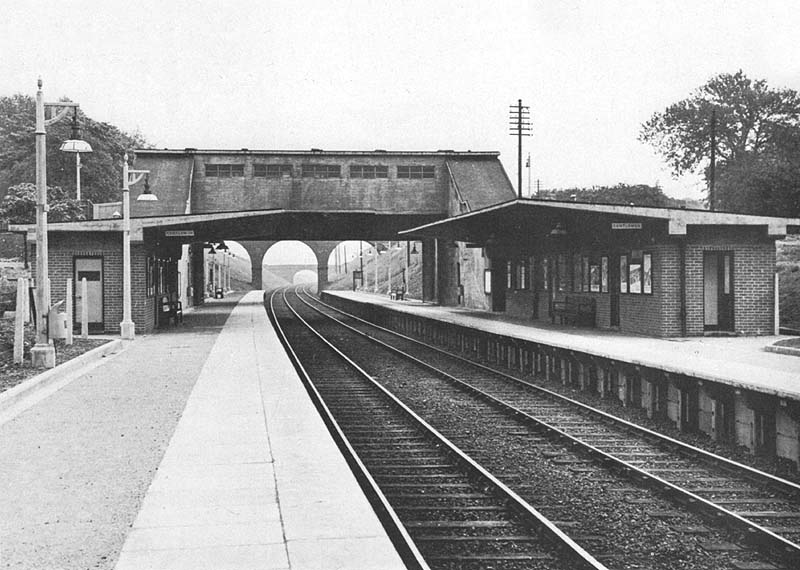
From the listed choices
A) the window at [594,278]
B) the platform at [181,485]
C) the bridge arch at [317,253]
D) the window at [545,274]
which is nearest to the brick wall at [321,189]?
the window at [545,274]

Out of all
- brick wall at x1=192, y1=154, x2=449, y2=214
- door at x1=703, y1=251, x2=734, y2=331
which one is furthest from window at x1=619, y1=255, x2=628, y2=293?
brick wall at x1=192, y1=154, x2=449, y2=214

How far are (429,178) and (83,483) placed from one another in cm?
3660

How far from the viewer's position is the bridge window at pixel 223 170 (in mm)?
42938

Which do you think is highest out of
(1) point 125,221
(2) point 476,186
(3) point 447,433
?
(2) point 476,186

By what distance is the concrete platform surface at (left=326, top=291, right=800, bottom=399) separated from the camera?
465 inches

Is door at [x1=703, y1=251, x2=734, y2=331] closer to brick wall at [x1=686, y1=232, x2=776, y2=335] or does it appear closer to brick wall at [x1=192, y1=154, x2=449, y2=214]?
brick wall at [x1=686, y1=232, x2=776, y2=335]

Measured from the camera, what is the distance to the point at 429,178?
142ft

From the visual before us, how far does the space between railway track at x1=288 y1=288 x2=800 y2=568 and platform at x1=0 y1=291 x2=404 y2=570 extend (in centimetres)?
231

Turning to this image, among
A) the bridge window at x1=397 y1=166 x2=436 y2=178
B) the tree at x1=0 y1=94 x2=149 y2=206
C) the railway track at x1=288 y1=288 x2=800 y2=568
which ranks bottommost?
the railway track at x1=288 y1=288 x2=800 y2=568

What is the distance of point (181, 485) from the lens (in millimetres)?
7379

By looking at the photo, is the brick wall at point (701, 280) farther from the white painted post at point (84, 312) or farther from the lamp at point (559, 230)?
the white painted post at point (84, 312)

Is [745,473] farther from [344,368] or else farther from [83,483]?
[344,368]

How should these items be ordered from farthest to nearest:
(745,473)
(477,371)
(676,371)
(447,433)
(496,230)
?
(496,230) < (477,371) < (676,371) < (447,433) < (745,473)

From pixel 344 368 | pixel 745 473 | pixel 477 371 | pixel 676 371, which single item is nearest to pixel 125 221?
pixel 344 368
